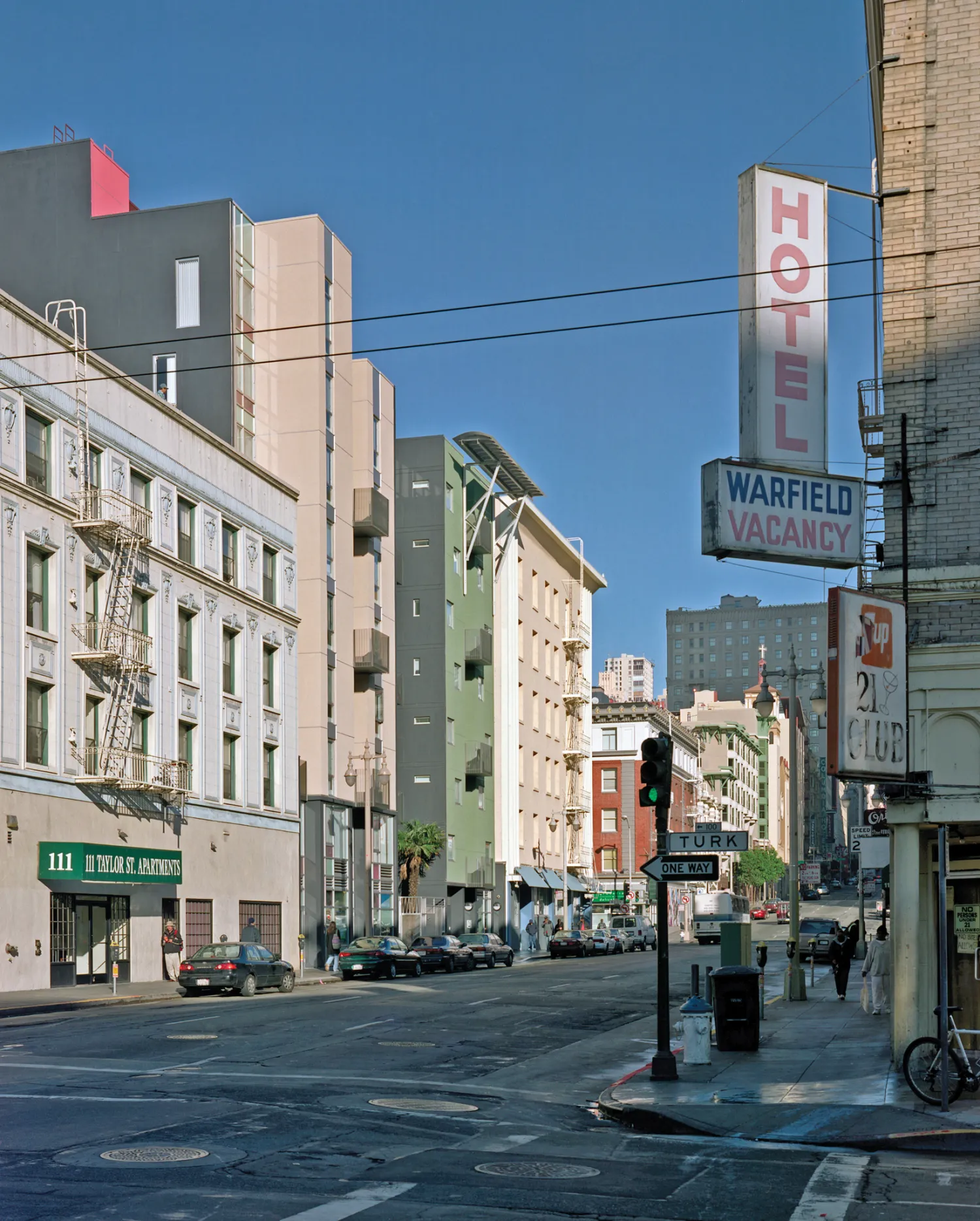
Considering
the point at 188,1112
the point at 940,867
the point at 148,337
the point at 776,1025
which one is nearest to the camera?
the point at 188,1112

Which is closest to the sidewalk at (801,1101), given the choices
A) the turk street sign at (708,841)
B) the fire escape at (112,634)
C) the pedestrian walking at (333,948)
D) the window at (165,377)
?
the turk street sign at (708,841)

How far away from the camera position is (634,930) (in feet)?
232

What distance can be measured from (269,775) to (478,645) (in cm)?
2169

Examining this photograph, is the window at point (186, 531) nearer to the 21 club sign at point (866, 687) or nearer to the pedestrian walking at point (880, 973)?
the pedestrian walking at point (880, 973)

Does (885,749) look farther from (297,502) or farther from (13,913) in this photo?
(297,502)

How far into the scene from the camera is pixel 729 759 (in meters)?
136

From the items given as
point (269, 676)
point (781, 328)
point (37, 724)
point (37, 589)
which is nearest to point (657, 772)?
point (781, 328)

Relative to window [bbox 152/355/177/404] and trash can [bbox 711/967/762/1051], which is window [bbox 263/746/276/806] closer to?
window [bbox 152/355/177/404]

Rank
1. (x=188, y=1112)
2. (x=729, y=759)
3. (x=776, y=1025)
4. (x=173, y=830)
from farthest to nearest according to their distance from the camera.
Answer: (x=729, y=759) < (x=173, y=830) < (x=776, y=1025) < (x=188, y=1112)

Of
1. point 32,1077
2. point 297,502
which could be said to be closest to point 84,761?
point 297,502

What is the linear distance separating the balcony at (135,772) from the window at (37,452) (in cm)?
714

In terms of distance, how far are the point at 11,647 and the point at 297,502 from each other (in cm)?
2023

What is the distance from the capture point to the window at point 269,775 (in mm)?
51844

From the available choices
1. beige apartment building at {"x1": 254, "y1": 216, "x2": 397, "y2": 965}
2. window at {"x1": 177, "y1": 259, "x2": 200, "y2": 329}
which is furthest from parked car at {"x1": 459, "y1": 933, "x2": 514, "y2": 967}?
window at {"x1": 177, "y1": 259, "x2": 200, "y2": 329}
